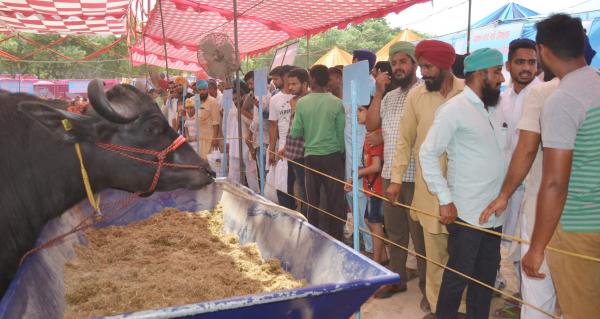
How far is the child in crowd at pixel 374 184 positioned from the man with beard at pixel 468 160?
3.94 feet

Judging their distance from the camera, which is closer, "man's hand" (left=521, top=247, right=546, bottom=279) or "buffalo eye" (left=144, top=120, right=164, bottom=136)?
"man's hand" (left=521, top=247, right=546, bottom=279)

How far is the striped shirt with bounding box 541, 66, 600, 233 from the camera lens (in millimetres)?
1766

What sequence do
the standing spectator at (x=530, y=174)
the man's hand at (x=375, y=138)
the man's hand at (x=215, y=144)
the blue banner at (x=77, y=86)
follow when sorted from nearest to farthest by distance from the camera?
1. the standing spectator at (x=530, y=174)
2. the man's hand at (x=375, y=138)
3. the man's hand at (x=215, y=144)
4. the blue banner at (x=77, y=86)

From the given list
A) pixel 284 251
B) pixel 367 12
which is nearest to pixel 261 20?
pixel 367 12

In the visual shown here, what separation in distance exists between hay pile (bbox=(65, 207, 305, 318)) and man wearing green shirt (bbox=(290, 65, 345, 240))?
3.17ft

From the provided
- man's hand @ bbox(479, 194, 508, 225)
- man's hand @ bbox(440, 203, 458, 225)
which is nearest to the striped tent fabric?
man's hand @ bbox(440, 203, 458, 225)

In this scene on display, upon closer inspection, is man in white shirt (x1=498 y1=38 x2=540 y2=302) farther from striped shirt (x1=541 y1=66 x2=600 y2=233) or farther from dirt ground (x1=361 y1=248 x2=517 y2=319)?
striped shirt (x1=541 y1=66 x2=600 y2=233)

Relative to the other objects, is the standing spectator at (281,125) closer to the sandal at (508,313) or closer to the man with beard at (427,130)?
the man with beard at (427,130)

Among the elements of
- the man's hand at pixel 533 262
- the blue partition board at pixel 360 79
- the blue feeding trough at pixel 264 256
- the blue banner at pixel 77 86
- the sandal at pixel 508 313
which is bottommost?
the sandal at pixel 508 313

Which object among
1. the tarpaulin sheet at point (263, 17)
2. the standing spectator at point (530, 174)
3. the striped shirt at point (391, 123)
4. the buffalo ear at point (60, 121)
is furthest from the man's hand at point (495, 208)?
the tarpaulin sheet at point (263, 17)

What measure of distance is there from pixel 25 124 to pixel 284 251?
64.0 inches

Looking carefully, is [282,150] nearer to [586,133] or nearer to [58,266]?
[58,266]

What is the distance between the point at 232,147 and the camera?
6.73 m

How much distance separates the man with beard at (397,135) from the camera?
3.38 m
